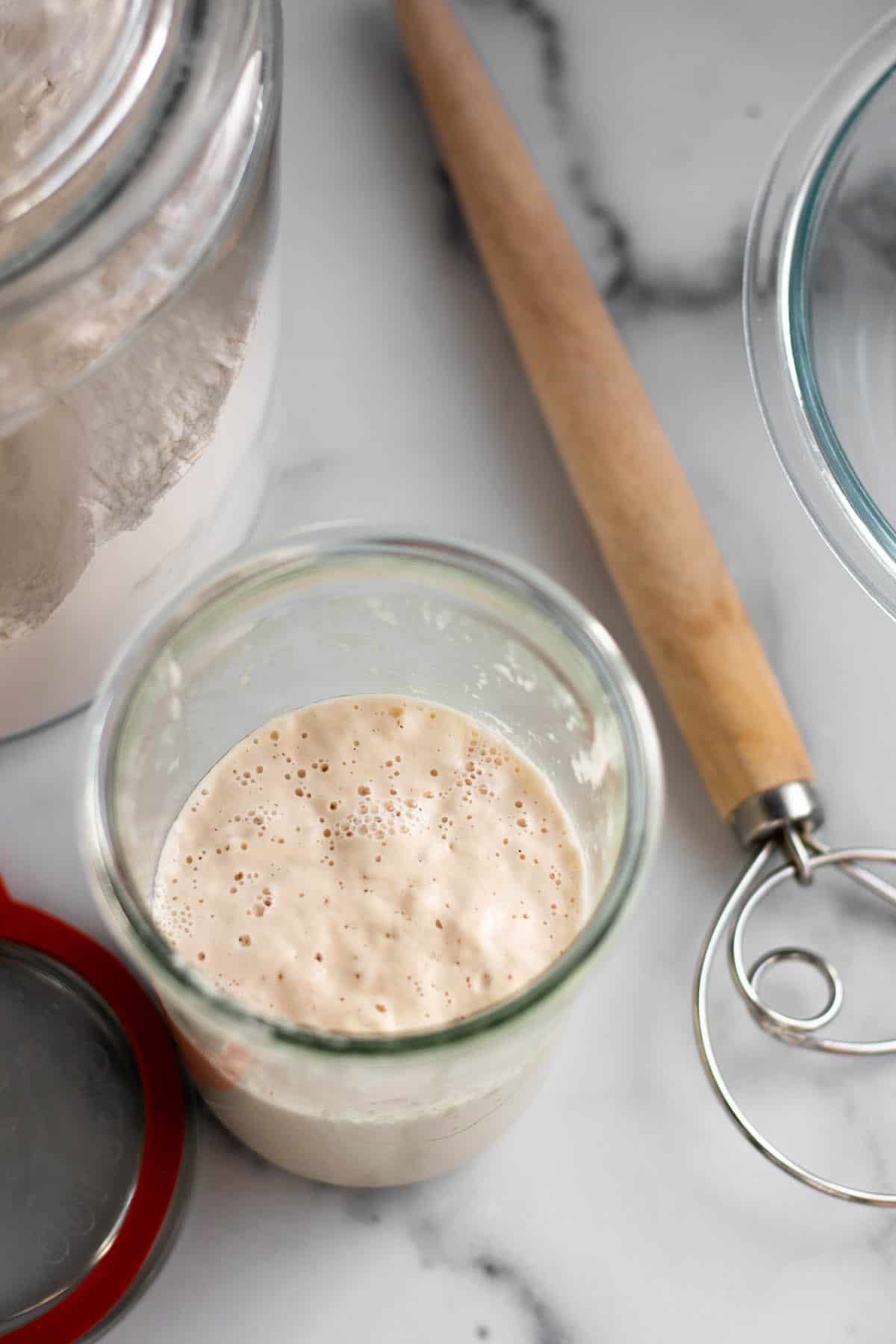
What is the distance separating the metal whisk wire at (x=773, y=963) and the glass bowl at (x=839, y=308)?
0.12m

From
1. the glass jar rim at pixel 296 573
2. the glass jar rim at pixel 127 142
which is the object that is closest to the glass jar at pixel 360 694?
the glass jar rim at pixel 296 573

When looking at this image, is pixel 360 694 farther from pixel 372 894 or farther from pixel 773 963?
pixel 773 963

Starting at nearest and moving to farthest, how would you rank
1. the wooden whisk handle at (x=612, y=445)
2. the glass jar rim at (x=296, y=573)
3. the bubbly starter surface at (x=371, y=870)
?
1. the glass jar rim at (x=296, y=573)
2. the bubbly starter surface at (x=371, y=870)
3. the wooden whisk handle at (x=612, y=445)

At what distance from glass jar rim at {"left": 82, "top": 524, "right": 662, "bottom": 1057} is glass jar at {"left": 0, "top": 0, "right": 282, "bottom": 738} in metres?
0.06

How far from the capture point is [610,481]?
0.63m

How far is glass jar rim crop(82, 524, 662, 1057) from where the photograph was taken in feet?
1.32

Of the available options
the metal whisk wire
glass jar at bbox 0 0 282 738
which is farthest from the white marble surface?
glass jar at bbox 0 0 282 738

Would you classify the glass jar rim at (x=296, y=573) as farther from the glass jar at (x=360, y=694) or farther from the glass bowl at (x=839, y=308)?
the glass bowl at (x=839, y=308)

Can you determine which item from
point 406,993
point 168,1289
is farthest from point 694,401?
point 168,1289

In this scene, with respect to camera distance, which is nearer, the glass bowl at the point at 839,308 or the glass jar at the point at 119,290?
the glass jar at the point at 119,290

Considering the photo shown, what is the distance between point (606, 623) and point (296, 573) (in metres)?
0.20

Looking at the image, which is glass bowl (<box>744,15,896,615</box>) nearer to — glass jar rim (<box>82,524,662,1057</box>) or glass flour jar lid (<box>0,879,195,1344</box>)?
glass jar rim (<box>82,524,662,1057</box>)

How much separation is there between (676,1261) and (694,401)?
0.37 meters

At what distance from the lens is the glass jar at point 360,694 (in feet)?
1.38
